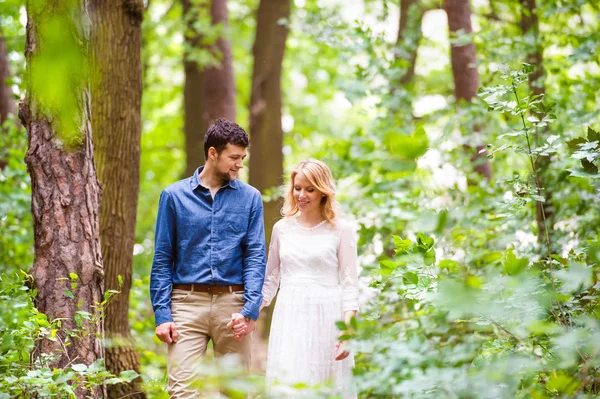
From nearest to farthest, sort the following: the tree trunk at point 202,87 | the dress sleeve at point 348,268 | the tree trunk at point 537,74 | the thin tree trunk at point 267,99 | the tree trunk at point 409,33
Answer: the dress sleeve at point 348,268, the tree trunk at point 537,74, the tree trunk at point 409,33, the thin tree trunk at point 267,99, the tree trunk at point 202,87

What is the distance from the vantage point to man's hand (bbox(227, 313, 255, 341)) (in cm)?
432

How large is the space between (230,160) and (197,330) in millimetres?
1151

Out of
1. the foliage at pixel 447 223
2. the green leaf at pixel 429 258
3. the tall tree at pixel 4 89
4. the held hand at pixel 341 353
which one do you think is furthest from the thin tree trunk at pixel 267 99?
the green leaf at pixel 429 258

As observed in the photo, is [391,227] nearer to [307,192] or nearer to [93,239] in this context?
[307,192]

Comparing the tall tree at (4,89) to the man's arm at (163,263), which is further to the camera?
the tall tree at (4,89)

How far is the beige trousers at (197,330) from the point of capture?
4305 millimetres

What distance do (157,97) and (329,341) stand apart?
17.4 m

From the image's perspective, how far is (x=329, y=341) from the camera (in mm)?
4414

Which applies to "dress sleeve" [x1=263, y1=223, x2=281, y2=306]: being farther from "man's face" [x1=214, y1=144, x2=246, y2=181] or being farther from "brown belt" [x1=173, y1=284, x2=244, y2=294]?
"man's face" [x1=214, y1=144, x2=246, y2=181]

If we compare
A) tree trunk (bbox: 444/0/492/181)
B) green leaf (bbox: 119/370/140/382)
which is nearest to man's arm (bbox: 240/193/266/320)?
green leaf (bbox: 119/370/140/382)

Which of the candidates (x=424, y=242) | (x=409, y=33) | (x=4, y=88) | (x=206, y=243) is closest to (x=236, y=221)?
(x=206, y=243)

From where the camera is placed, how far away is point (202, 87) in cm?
1213

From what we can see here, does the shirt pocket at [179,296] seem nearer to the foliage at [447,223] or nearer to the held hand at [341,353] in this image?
the foliage at [447,223]

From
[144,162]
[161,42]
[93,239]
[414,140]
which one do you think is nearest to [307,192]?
[93,239]
